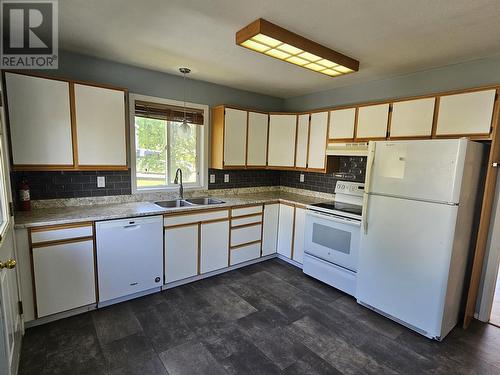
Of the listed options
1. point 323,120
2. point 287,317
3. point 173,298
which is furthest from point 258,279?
point 323,120

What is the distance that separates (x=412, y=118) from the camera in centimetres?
261

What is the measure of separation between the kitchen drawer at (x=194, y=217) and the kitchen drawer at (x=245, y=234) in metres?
0.29

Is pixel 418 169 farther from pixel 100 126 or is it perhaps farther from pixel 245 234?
pixel 100 126

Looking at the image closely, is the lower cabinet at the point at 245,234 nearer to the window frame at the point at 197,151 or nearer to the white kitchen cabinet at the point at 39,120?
the window frame at the point at 197,151

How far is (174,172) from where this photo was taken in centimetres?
345

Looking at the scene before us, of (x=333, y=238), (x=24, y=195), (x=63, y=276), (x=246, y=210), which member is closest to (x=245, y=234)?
(x=246, y=210)

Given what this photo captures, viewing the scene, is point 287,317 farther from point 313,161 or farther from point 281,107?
point 281,107

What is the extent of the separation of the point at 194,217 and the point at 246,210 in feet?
2.47

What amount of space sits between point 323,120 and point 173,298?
282 cm

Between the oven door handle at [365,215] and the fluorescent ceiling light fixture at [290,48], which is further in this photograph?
the oven door handle at [365,215]

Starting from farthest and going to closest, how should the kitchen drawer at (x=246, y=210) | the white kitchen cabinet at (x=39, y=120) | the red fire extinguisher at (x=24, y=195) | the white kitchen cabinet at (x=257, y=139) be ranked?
the white kitchen cabinet at (x=257, y=139)
the kitchen drawer at (x=246, y=210)
the red fire extinguisher at (x=24, y=195)
the white kitchen cabinet at (x=39, y=120)

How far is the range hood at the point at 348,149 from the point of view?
2.90 meters

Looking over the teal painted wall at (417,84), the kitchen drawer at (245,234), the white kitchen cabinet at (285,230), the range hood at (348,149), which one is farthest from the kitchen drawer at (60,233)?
the teal painted wall at (417,84)

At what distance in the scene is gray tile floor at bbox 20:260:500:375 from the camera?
1.87 m
